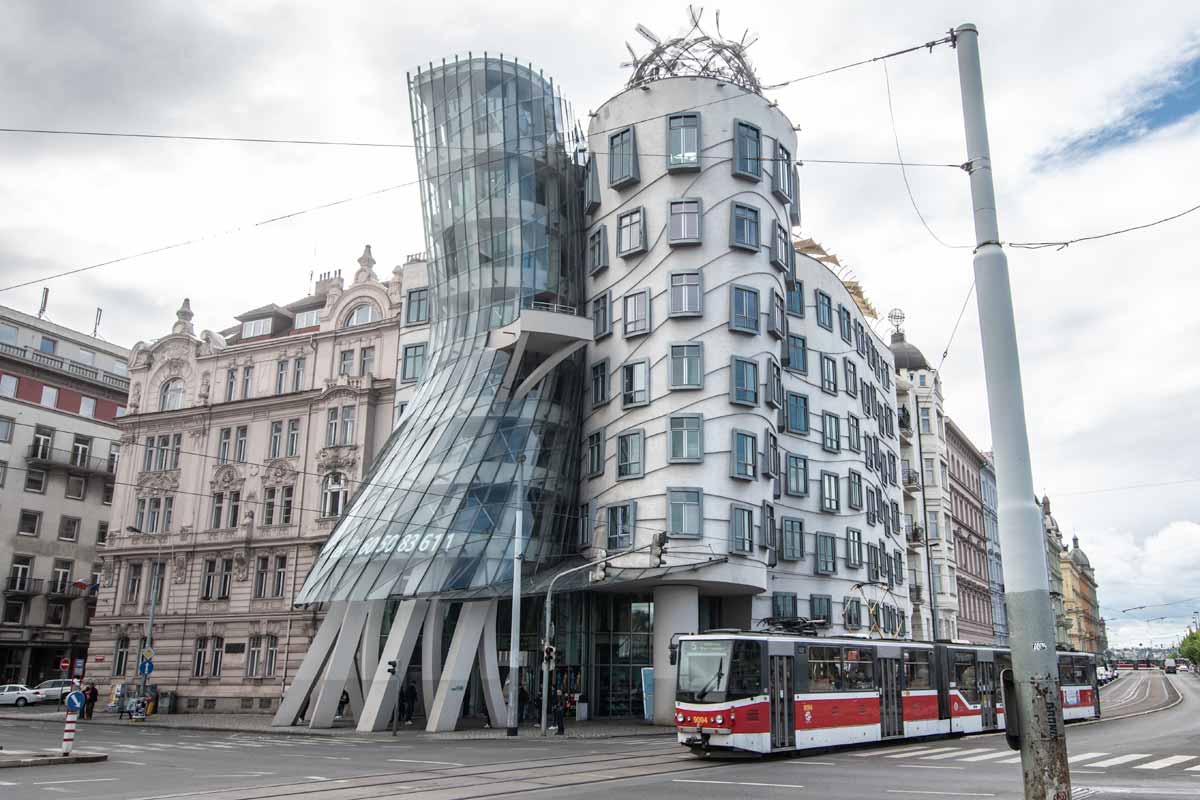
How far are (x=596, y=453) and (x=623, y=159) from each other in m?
12.9

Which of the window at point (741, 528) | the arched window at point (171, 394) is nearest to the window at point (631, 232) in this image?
the window at point (741, 528)

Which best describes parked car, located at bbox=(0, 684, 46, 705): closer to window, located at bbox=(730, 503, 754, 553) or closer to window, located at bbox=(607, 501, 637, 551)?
window, located at bbox=(607, 501, 637, 551)

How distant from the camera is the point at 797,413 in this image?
49000 mm

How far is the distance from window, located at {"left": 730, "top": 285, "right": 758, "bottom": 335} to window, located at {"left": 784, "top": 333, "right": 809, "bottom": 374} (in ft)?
22.7

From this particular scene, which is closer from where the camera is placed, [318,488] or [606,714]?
[606,714]

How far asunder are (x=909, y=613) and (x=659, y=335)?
105 ft

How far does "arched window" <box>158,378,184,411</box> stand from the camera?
61344mm

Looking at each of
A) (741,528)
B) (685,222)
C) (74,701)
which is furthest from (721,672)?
(685,222)

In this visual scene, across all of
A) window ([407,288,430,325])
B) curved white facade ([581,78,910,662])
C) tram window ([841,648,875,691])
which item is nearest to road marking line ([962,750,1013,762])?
tram window ([841,648,875,691])

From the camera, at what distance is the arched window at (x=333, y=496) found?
173 feet

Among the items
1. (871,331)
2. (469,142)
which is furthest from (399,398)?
(871,331)

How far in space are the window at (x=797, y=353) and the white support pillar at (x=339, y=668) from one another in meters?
22.8

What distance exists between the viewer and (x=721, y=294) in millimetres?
42031

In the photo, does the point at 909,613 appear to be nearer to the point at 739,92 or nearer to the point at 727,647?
the point at 739,92
